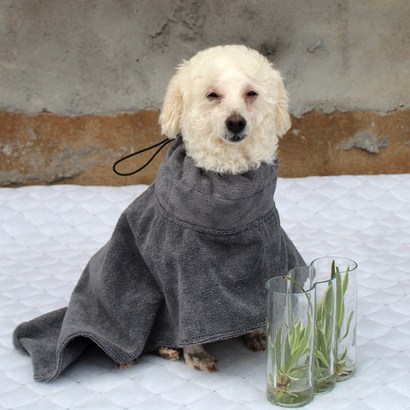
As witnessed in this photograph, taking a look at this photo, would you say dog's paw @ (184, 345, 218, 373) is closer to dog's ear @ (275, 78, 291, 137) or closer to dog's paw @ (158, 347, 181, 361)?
dog's paw @ (158, 347, 181, 361)

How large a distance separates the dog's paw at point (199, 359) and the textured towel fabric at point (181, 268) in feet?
0.10

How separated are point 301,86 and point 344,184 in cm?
32

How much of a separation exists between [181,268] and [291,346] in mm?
225

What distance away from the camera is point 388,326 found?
1611 millimetres

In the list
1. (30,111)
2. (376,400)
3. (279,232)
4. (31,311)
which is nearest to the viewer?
(376,400)

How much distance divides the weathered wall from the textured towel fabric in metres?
0.92

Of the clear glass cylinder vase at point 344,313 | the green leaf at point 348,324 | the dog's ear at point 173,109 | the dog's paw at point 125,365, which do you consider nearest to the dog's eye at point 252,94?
the dog's ear at point 173,109

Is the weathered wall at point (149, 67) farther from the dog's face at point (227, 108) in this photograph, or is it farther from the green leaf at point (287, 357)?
the green leaf at point (287, 357)

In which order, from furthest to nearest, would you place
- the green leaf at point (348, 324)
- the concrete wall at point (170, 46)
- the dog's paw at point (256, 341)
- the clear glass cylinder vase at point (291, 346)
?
the concrete wall at point (170, 46), the dog's paw at point (256, 341), the green leaf at point (348, 324), the clear glass cylinder vase at point (291, 346)

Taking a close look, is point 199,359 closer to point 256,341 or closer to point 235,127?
A: point 256,341

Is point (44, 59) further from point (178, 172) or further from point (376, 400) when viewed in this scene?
point (376, 400)

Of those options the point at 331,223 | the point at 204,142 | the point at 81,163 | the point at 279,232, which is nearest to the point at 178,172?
the point at 204,142

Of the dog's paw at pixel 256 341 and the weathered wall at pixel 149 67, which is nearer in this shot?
the dog's paw at pixel 256 341

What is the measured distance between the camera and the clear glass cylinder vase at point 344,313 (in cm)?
139
